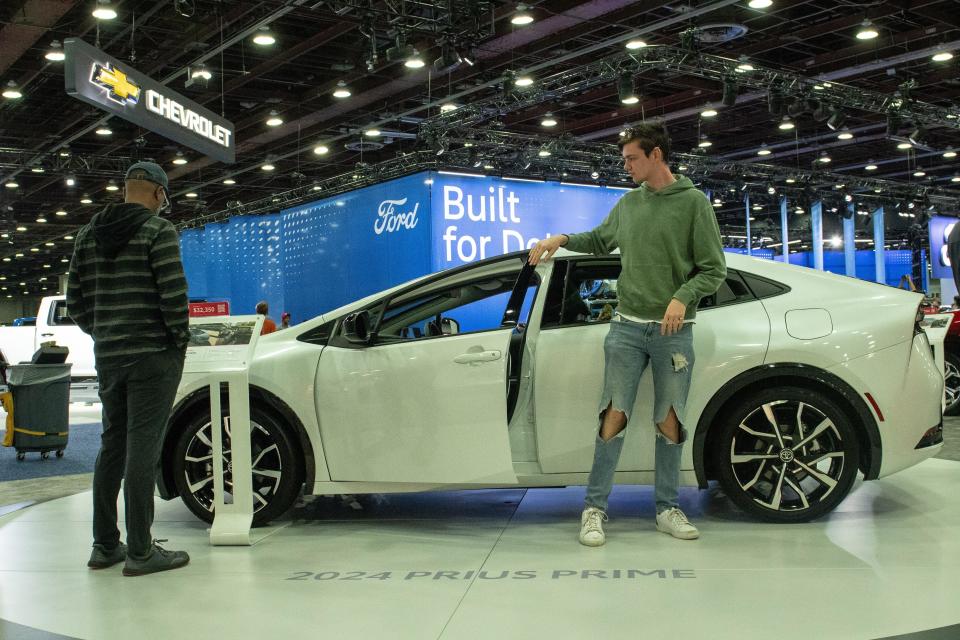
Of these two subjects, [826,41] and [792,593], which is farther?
[826,41]

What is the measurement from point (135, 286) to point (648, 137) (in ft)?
7.12

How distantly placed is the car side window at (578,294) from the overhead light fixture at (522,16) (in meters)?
9.03

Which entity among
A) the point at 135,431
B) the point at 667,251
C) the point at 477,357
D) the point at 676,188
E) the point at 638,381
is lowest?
the point at 135,431

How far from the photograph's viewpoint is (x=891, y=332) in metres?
3.88

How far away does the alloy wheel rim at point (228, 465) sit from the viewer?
4.13 m

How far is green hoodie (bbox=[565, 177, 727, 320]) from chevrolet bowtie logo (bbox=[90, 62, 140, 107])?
647 cm

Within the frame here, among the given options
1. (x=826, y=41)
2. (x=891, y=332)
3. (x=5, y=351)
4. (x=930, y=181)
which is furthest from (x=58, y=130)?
(x=930, y=181)

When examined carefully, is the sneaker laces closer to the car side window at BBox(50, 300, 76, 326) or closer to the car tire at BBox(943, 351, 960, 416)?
the car tire at BBox(943, 351, 960, 416)

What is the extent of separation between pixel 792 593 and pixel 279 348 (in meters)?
2.45

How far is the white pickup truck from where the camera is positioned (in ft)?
56.2

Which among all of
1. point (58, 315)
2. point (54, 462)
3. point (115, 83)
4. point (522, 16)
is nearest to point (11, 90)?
point (58, 315)

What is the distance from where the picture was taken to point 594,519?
3.75m

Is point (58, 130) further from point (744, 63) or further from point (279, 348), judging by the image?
point (279, 348)

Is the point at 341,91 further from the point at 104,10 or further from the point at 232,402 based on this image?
the point at 232,402
